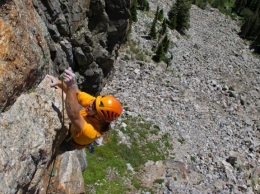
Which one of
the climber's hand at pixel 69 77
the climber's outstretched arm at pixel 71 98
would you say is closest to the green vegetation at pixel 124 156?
the climber's outstretched arm at pixel 71 98

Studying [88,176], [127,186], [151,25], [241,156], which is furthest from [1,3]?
[151,25]

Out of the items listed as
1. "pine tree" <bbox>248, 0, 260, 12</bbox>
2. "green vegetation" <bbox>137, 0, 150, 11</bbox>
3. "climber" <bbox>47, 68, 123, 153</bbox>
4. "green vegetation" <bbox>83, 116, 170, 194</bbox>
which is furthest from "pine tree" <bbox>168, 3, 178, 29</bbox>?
"pine tree" <bbox>248, 0, 260, 12</bbox>

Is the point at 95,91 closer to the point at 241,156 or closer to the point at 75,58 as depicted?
the point at 75,58

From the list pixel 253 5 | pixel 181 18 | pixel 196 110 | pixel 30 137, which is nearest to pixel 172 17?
pixel 181 18

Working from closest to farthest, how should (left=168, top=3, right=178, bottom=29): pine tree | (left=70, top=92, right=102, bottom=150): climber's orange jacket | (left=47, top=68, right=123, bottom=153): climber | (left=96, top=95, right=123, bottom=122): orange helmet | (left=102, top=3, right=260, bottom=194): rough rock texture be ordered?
(left=47, top=68, right=123, bottom=153): climber, (left=96, top=95, right=123, bottom=122): orange helmet, (left=70, top=92, right=102, bottom=150): climber's orange jacket, (left=102, top=3, right=260, bottom=194): rough rock texture, (left=168, top=3, right=178, bottom=29): pine tree

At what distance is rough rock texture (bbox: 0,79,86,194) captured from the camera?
486 cm

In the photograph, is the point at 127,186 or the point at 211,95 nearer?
the point at 127,186

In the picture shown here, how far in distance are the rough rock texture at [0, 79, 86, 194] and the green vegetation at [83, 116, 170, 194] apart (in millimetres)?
10036

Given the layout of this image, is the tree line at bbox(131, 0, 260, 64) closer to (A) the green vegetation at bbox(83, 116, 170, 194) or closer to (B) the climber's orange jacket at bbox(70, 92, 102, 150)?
(A) the green vegetation at bbox(83, 116, 170, 194)

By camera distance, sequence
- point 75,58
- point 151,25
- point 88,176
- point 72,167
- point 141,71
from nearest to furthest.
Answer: point 72,167
point 75,58
point 88,176
point 141,71
point 151,25

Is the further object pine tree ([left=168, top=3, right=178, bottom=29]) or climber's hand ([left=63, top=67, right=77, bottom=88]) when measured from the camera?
pine tree ([left=168, top=3, right=178, bottom=29])

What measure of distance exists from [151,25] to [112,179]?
28242 mm

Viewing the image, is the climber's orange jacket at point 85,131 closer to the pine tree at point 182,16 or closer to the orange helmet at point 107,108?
the orange helmet at point 107,108

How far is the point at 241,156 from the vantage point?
24781 mm
